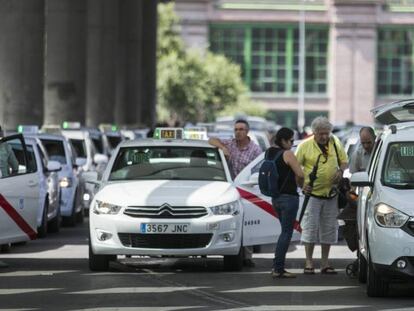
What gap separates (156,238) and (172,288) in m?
1.42

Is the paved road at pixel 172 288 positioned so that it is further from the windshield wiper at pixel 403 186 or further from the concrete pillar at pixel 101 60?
the concrete pillar at pixel 101 60

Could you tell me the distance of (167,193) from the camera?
17641mm

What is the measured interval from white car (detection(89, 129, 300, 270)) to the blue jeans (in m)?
0.59

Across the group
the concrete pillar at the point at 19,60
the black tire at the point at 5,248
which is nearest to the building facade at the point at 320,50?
the concrete pillar at the point at 19,60

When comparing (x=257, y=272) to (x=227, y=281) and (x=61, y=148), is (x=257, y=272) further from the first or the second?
(x=61, y=148)

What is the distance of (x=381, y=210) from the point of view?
14969 millimetres

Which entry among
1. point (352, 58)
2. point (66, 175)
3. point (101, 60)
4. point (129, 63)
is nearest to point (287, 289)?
point (66, 175)

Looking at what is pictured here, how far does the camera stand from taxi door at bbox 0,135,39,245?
18.5 meters

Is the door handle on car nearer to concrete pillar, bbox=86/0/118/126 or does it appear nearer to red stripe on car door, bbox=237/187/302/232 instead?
red stripe on car door, bbox=237/187/302/232

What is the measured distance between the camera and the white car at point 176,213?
57.1 ft

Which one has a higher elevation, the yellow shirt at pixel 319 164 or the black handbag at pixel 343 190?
the yellow shirt at pixel 319 164

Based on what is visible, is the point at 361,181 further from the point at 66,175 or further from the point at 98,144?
the point at 98,144

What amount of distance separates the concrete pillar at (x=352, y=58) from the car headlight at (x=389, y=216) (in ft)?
325

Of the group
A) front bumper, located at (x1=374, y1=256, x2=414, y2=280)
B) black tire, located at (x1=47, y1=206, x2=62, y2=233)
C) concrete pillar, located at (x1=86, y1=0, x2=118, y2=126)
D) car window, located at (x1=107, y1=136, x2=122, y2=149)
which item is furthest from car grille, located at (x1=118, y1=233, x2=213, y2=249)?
concrete pillar, located at (x1=86, y1=0, x2=118, y2=126)
